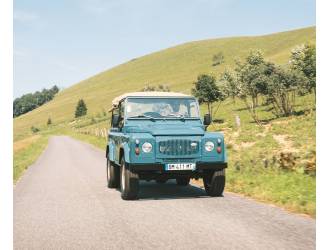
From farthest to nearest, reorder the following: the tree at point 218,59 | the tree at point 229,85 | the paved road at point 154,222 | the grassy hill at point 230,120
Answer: the tree at point 218,59 < the tree at point 229,85 < the grassy hill at point 230,120 < the paved road at point 154,222

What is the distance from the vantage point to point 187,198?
31.4ft

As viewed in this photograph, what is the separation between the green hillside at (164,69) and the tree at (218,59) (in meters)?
1.41

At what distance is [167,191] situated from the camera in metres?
10.9

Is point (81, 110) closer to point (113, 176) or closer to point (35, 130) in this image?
point (35, 130)

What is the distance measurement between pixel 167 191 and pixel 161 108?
1.91 meters

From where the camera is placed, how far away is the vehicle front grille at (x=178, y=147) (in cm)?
930

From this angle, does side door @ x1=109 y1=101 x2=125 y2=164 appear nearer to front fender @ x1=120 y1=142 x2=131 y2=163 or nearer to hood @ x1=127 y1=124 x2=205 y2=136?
hood @ x1=127 y1=124 x2=205 y2=136

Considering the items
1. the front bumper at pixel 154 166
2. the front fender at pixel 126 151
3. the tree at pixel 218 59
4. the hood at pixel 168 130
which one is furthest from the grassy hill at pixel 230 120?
the front fender at pixel 126 151

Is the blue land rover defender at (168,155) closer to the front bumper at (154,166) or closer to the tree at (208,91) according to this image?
the front bumper at (154,166)

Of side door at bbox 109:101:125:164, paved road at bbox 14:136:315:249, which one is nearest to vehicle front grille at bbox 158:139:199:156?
paved road at bbox 14:136:315:249

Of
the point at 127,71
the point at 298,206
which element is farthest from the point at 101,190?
the point at 127,71
